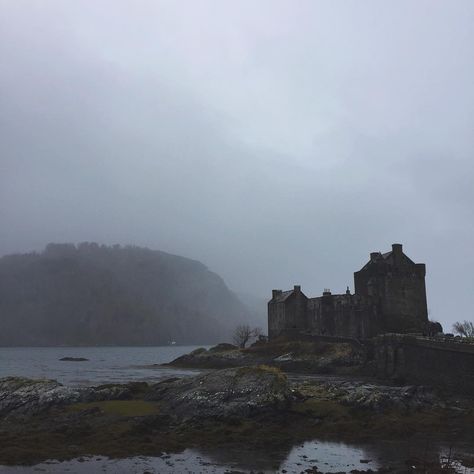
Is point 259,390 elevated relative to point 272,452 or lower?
elevated

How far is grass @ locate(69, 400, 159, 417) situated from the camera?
32500mm

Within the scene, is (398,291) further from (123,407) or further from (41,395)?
(41,395)

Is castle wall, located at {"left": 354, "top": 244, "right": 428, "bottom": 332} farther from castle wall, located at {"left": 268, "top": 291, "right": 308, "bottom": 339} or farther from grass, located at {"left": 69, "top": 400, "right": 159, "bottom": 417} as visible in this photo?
grass, located at {"left": 69, "top": 400, "right": 159, "bottom": 417}

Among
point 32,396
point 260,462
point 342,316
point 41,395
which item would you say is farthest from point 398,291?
point 260,462

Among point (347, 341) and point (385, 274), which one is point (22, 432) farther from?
point (385, 274)

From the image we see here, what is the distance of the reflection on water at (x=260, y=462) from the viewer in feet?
72.1

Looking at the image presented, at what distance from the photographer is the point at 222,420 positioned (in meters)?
31.0

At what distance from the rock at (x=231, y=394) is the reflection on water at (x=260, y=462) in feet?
21.2

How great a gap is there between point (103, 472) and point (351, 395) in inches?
763

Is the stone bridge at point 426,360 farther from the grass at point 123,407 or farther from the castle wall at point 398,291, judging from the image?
the grass at point 123,407

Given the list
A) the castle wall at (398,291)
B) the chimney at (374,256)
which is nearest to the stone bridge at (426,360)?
the castle wall at (398,291)

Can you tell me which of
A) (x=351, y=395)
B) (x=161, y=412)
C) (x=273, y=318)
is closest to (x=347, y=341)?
(x=273, y=318)

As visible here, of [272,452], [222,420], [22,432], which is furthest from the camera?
[222,420]

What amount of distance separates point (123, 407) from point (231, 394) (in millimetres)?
6850
